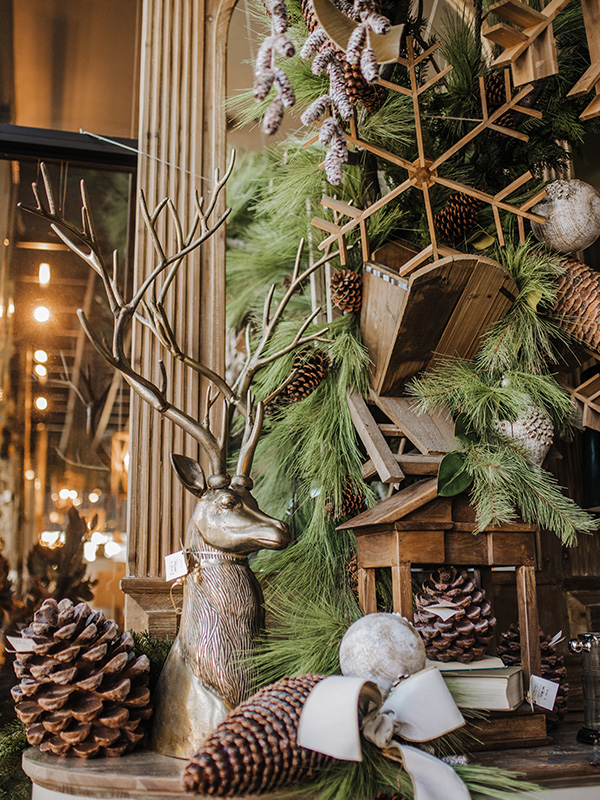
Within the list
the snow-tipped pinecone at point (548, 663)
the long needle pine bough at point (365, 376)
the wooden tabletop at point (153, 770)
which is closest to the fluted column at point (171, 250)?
the long needle pine bough at point (365, 376)

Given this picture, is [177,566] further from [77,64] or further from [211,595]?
[77,64]

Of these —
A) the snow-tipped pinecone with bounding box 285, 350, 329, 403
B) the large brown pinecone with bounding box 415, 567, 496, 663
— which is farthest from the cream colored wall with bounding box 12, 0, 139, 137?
the large brown pinecone with bounding box 415, 567, 496, 663

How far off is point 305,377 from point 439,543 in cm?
37

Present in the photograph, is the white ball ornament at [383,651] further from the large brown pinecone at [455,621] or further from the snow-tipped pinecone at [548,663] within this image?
the snow-tipped pinecone at [548,663]

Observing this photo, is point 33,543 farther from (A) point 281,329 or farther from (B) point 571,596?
(B) point 571,596

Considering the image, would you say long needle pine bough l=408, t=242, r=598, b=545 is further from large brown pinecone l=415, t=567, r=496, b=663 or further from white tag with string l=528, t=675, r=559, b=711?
white tag with string l=528, t=675, r=559, b=711

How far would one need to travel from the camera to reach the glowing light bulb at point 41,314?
4.39ft

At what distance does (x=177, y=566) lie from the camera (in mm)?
964

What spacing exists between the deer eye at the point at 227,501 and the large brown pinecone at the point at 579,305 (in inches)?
24.0

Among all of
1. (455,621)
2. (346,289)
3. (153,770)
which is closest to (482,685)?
(455,621)

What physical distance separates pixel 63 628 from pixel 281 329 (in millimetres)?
624

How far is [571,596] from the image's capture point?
4.48 feet

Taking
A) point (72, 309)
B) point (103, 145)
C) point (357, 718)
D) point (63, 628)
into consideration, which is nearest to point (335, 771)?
point (357, 718)

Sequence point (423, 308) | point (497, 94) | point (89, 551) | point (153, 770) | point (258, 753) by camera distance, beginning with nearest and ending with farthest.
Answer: point (258, 753) → point (153, 770) → point (423, 308) → point (497, 94) → point (89, 551)
